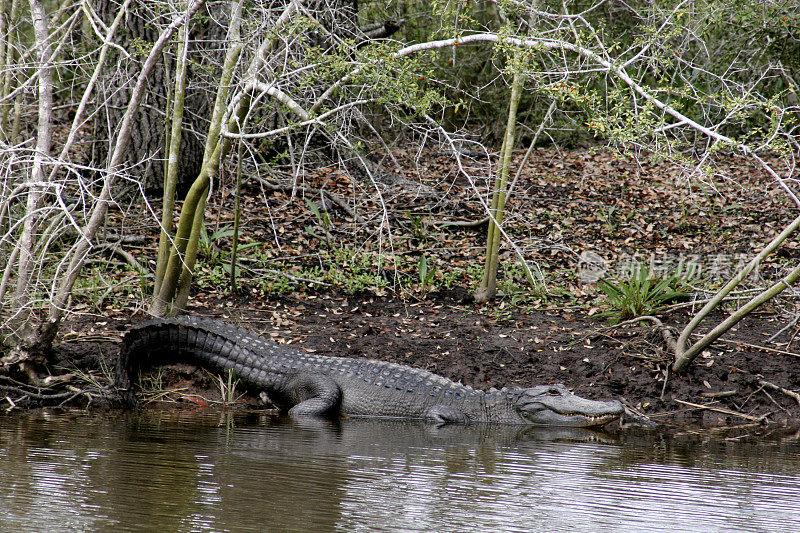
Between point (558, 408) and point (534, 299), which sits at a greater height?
point (534, 299)

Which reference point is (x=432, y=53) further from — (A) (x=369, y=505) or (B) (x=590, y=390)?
(A) (x=369, y=505)

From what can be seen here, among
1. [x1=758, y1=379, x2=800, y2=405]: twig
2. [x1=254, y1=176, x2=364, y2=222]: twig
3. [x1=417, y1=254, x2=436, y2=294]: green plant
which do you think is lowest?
[x1=758, y1=379, x2=800, y2=405]: twig

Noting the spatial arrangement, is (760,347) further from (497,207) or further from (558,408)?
(497,207)

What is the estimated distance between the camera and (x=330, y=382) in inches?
256

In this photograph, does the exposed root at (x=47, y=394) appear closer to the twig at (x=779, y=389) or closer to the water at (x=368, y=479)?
the water at (x=368, y=479)


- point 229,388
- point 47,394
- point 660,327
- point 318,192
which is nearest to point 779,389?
point 660,327

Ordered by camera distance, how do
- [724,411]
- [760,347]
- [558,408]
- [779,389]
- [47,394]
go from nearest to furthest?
1. [47,394]
2. [558,408]
3. [724,411]
4. [779,389]
5. [760,347]

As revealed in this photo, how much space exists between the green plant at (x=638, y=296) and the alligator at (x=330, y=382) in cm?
187

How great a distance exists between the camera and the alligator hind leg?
A: 6.33 m

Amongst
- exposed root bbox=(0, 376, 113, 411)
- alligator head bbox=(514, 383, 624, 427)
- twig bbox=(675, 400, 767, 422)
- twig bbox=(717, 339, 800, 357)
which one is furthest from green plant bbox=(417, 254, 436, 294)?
exposed root bbox=(0, 376, 113, 411)

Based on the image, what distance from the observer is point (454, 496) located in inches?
144

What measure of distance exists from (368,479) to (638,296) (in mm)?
4692

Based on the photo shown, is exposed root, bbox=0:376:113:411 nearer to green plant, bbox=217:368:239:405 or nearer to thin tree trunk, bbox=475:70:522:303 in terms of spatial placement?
green plant, bbox=217:368:239:405

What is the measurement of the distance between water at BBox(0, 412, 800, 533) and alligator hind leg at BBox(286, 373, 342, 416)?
75 centimetres
